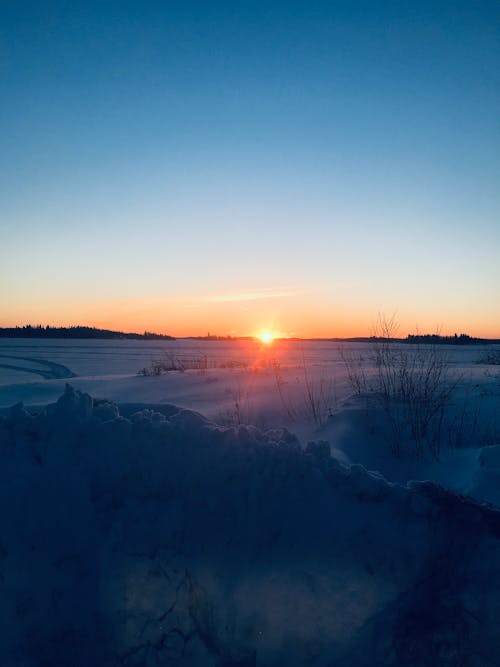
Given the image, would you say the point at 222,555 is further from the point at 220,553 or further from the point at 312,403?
the point at 312,403

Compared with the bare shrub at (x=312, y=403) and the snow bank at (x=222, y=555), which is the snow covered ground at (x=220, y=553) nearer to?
the snow bank at (x=222, y=555)

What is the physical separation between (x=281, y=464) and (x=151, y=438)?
383 millimetres

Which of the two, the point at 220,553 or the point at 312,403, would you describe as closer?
the point at 220,553

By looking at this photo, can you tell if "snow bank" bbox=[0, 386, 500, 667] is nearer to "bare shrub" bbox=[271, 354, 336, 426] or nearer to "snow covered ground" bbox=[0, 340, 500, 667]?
"snow covered ground" bbox=[0, 340, 500, 667]

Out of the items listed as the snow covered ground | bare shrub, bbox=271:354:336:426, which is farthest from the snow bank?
bare shrub, bbox=271:354:336:426

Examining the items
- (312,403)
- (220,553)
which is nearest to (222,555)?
(220,553)

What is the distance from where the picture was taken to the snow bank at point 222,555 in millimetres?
1044

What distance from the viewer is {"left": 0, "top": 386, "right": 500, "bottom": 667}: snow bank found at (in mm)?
1044

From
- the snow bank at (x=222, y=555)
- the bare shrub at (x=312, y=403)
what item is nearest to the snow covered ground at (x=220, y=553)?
the snow bank at (x=222, y=555)

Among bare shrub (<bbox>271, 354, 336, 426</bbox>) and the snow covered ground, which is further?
bare shrub (<bbox>271, 354, 336, 426</bbox>)

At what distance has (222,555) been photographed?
1141 millimetres

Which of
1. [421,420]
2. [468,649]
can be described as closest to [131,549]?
Answer: [468,649]

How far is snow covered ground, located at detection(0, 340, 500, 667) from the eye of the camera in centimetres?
104

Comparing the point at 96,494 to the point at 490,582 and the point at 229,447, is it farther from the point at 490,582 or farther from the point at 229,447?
the point at 490,582
